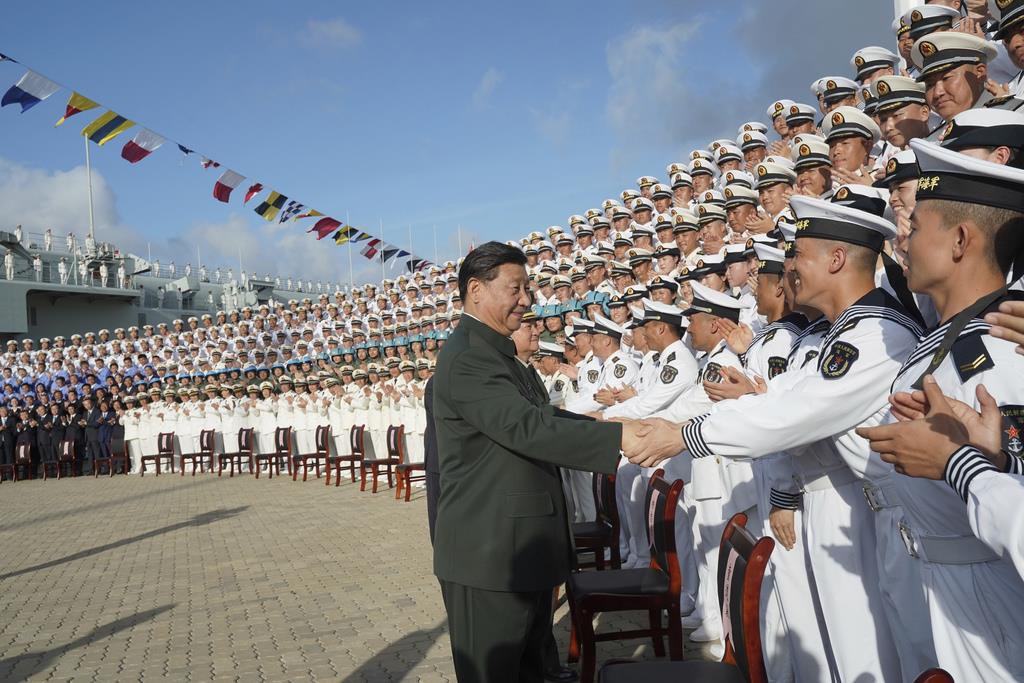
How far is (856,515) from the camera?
303 cm

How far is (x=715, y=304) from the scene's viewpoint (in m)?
5.00

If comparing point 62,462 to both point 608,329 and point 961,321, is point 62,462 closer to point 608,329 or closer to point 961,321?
point 608,329

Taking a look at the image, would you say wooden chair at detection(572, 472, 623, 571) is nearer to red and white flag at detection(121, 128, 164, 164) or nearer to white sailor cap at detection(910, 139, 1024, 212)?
white sailor cap at detection(910, 139, 1024, 212)

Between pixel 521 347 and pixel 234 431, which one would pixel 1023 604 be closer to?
pixel 521 347

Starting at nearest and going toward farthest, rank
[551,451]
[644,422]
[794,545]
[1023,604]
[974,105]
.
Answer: [1023,604], [551,451], [644,422], [794,545], [974,105]

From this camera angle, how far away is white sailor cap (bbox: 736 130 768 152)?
31.6 feet

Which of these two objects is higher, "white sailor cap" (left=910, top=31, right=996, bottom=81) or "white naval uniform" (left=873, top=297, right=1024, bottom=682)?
"white sailor cap" (left=910, top=31, right=996, bottom=81)

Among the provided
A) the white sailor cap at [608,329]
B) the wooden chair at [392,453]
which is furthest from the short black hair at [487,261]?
the wooden chair at [392,453]

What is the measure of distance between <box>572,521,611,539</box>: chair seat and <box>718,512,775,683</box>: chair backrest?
91.2 inches

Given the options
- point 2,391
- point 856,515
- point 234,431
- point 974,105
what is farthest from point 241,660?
point 2,391

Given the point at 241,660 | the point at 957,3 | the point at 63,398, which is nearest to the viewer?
the point at 241,660

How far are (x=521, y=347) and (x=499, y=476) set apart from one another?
4338 mm

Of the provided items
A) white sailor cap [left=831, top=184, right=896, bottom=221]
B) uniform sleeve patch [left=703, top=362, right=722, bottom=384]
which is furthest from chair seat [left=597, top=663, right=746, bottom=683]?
uniform sleeve patch [left=703, top=362, right=722, bottom=384]

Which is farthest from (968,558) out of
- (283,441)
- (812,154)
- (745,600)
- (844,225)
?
(283,441)
